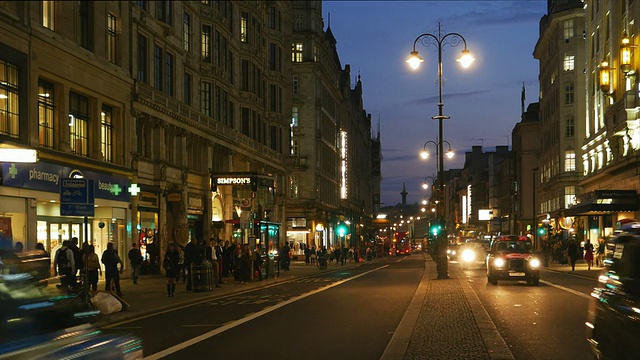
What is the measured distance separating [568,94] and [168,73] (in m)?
51.8

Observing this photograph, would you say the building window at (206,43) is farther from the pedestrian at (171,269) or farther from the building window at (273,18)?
the pedestrian at (171,269)

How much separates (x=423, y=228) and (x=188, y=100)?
9420cm

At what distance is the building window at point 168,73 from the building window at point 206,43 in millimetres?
5386

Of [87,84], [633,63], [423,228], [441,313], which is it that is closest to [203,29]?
[87,84]

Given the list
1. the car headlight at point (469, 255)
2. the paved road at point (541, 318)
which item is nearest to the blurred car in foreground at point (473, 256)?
the car headlight at point (469, 255)

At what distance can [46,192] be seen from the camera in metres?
29.5

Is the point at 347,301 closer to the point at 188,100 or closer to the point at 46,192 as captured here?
the point at 46,192

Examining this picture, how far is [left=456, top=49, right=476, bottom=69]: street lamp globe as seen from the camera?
1403 inches

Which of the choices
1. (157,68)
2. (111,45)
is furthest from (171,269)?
(157,68)

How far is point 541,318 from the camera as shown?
59.5 ft

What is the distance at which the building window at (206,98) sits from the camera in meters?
48.7

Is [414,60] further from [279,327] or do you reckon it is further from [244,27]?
[244,27]

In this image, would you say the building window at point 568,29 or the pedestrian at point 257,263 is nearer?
the pedestrian at point 257,263

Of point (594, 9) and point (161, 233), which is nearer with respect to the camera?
point (161, 233)
